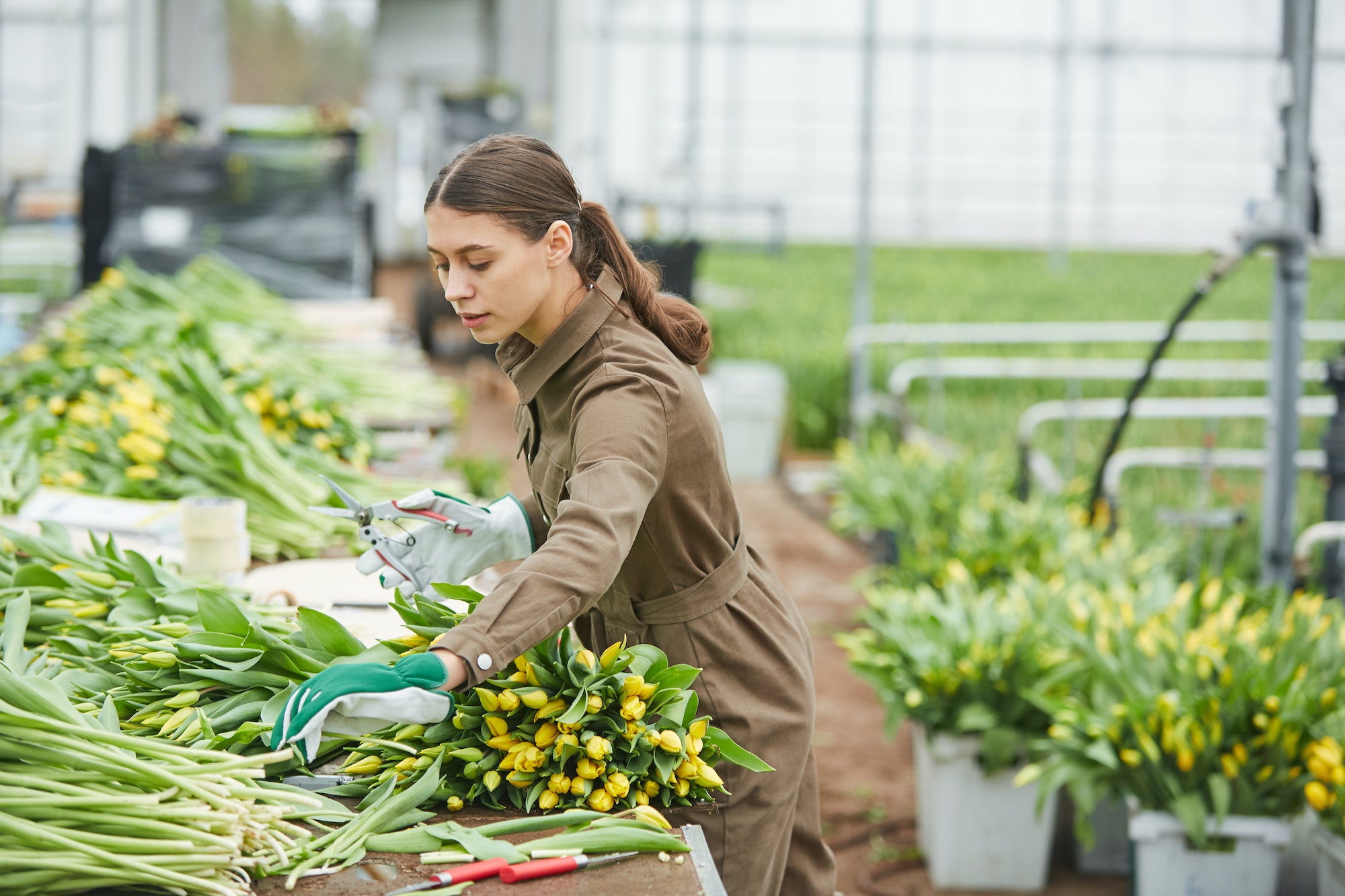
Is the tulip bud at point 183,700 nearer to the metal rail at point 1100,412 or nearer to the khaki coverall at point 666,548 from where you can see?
the khaki coverall at point 666,548

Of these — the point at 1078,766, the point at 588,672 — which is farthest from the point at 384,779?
the point at 1078,766

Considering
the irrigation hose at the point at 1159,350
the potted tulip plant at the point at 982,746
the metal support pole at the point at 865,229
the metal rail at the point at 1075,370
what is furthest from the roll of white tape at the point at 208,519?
the metal support pole at the point at 865,229

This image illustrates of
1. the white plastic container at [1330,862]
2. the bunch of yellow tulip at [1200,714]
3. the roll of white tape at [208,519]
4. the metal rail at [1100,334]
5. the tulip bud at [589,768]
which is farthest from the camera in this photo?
the metal rail at [1100,334]

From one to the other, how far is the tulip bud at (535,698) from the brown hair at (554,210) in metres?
0.52

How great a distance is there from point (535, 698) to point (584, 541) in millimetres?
228

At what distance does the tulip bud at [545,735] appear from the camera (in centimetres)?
159

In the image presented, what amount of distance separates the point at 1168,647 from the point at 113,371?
110 inches

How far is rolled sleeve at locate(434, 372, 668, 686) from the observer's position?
1459mm

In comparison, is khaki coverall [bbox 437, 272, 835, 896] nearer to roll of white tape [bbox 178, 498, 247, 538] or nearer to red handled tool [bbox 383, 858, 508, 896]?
red handled tool [bbox 383, 858, 508, 896]

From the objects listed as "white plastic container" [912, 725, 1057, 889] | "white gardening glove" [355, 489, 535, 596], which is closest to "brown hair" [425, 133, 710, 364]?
"white gardening glove" [355, 489, 535, 596]

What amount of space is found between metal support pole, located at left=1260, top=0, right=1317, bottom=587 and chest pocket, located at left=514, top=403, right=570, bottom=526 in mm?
2729

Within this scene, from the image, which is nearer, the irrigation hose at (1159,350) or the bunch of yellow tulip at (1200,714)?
the bunch of yellow tulip at (1200,714)

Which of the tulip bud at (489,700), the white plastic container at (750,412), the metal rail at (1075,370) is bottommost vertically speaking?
the white plastic container at (750,412)

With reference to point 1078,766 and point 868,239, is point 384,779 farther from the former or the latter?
point 868,239
